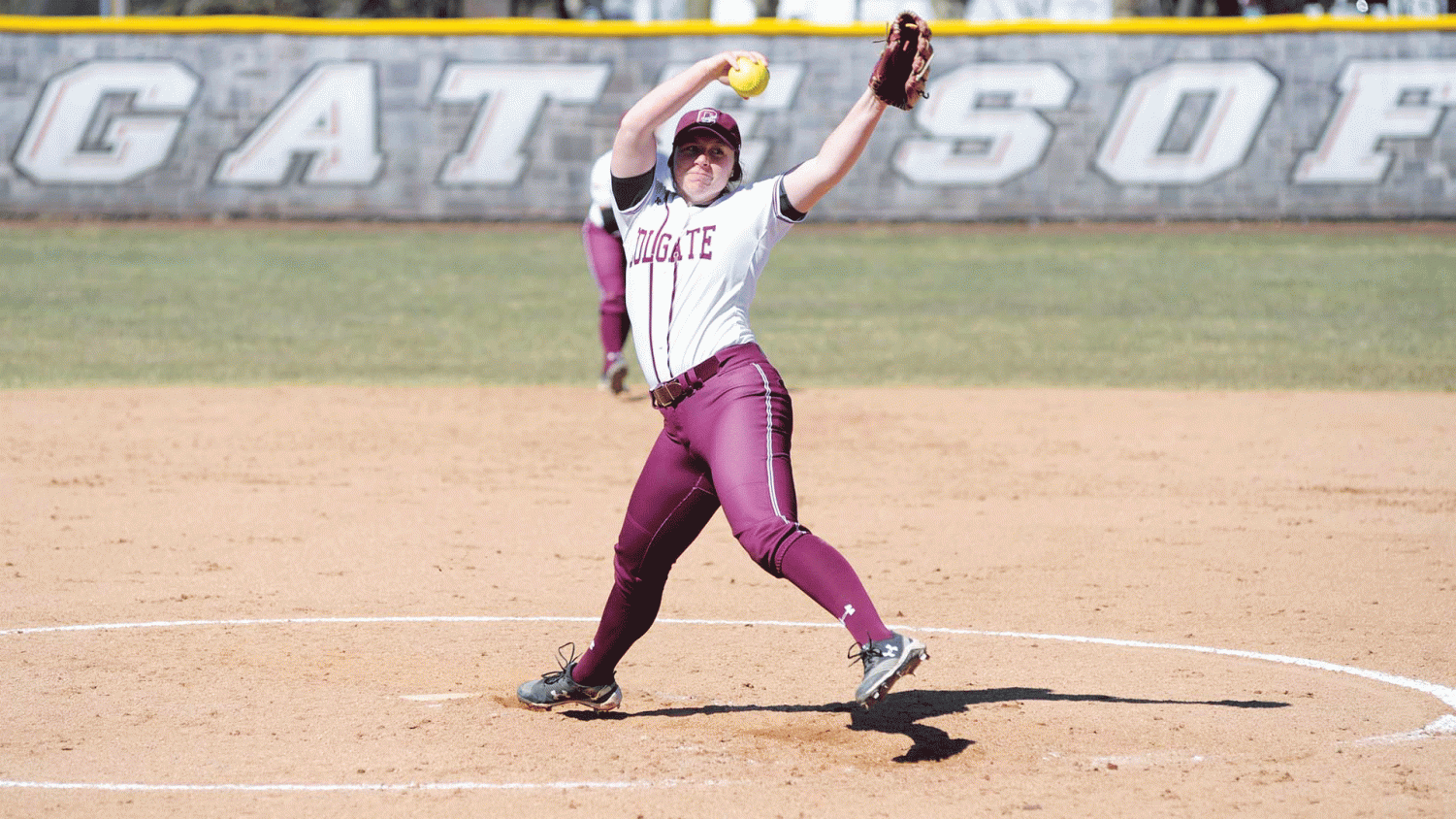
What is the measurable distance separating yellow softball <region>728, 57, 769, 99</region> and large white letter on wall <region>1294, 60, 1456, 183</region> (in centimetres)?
1923

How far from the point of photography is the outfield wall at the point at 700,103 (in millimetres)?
22547

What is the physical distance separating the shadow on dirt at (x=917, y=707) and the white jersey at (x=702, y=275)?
116 centimetres

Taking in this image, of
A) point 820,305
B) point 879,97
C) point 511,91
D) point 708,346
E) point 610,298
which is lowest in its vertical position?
point 820,305

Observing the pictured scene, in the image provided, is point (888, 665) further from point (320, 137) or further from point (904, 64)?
point (320, 137)

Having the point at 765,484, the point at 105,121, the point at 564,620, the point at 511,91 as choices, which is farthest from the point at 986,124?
the point at 765,484

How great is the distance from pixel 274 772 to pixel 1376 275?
56.4ft

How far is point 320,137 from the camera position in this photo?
23125mm

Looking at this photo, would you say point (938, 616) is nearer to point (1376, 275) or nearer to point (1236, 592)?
point (1236, 592)

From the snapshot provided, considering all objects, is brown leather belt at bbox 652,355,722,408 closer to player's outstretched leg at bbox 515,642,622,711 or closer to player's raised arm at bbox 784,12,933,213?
player's raised arm at bbox 784,12,933,213

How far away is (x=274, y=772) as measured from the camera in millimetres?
4957

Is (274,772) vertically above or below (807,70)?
below

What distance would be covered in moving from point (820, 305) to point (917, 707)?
42.0ft

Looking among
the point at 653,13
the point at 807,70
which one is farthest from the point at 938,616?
the point at 653,13

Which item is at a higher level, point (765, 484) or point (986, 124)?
point (986, 124)
